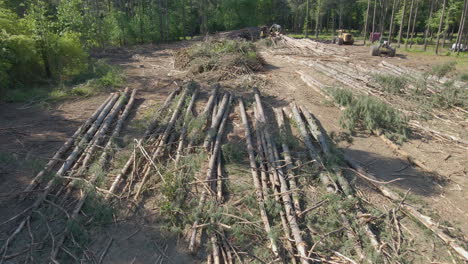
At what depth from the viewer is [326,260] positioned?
3.62 meters

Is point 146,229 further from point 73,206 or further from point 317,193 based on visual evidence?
point 317,193

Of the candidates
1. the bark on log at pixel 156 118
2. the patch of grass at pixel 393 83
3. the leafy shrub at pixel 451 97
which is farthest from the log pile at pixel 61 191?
the leafy shrub at pixel 451 97

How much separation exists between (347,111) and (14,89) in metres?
9.25

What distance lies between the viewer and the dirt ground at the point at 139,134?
3953mm

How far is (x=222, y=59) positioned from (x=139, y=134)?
5.88m

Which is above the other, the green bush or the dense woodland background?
the dense woodland background

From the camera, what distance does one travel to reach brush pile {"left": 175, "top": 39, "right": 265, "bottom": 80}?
10938 mm

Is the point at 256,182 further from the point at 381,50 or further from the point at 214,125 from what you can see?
the point at 381,50

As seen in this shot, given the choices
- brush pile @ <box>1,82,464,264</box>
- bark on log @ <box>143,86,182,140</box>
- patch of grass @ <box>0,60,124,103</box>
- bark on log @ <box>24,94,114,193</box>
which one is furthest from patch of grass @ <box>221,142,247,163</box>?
patch of grass @ <box>0,60,124,103</box>

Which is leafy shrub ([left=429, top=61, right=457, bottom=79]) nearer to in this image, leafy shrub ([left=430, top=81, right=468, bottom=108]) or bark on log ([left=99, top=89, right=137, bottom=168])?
leafy shrub ([left=430, top=81, right=468, bottom=108])

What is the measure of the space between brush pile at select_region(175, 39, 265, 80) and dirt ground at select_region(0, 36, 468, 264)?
137 centimetres

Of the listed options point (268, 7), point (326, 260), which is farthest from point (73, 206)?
point (268, 7)

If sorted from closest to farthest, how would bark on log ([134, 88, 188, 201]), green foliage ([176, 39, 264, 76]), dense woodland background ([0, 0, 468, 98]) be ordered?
bark on log ([134, 88, 188, 201]) < dense woodland background ([0, 0, 468, 98]) < green foliage ([176, 39, 264, 76])

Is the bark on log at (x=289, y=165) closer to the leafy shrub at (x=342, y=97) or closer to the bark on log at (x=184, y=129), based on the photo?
the bark on log at (x=184, y=129)
